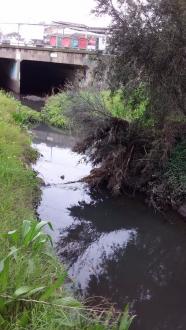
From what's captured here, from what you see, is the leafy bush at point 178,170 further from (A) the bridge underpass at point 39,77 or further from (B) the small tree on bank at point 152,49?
(A) the bridge underpass at point 39,77

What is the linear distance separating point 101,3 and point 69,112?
2637 millimetres

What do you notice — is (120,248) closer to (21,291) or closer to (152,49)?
(152,49)

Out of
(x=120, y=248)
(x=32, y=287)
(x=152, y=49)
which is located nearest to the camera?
(x=32, y=287)

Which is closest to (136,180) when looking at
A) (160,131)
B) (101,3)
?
(160,131)

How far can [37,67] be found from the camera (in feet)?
111

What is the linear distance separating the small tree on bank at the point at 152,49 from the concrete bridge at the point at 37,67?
14841 millimetres

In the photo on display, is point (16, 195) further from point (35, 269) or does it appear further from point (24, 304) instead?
point (24, 304)

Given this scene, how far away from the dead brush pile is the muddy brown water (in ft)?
1.28

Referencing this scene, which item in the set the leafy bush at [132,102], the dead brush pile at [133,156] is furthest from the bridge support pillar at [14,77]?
the dead brush pile at [133,156]

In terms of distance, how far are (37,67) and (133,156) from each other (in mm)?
24295

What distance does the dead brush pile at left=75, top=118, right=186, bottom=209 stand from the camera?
33.9ft

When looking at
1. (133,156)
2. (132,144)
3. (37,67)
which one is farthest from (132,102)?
(37,67)

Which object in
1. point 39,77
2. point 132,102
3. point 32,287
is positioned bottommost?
point 32,287

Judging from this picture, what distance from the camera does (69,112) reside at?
1142 centimetres
